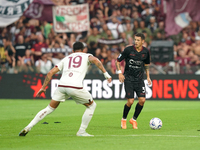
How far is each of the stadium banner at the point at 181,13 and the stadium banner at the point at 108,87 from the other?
11.1ft

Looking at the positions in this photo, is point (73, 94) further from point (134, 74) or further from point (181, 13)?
point (181, 13)

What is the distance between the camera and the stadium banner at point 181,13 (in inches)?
923

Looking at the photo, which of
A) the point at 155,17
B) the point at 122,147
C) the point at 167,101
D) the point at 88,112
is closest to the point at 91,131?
the point at 88,112

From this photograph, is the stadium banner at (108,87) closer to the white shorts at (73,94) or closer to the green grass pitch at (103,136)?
the green grass pitch at (103,136)

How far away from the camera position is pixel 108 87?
21.7 m

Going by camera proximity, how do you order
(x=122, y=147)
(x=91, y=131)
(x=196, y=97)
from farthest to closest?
1. (x=196, y=97)
2. (x=91, y=131)
3. (x=122, y=147)

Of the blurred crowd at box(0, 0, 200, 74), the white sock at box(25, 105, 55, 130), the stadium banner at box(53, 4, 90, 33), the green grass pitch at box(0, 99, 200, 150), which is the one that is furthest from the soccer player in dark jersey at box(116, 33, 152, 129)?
the stadium banner at box(53, 4, 90, 33)

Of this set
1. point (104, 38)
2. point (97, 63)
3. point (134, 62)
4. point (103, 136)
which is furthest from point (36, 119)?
point (104, 38)

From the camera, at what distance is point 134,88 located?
11.0 meters

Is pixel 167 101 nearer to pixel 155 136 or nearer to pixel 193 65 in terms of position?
pixel 193 65

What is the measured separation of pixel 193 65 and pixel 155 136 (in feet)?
42.9

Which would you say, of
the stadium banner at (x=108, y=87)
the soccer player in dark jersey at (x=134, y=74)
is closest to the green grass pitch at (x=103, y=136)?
the soccer player in dark jersey at (x=134, y=74)

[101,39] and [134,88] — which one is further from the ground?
[101,39]

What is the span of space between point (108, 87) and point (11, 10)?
660cm
